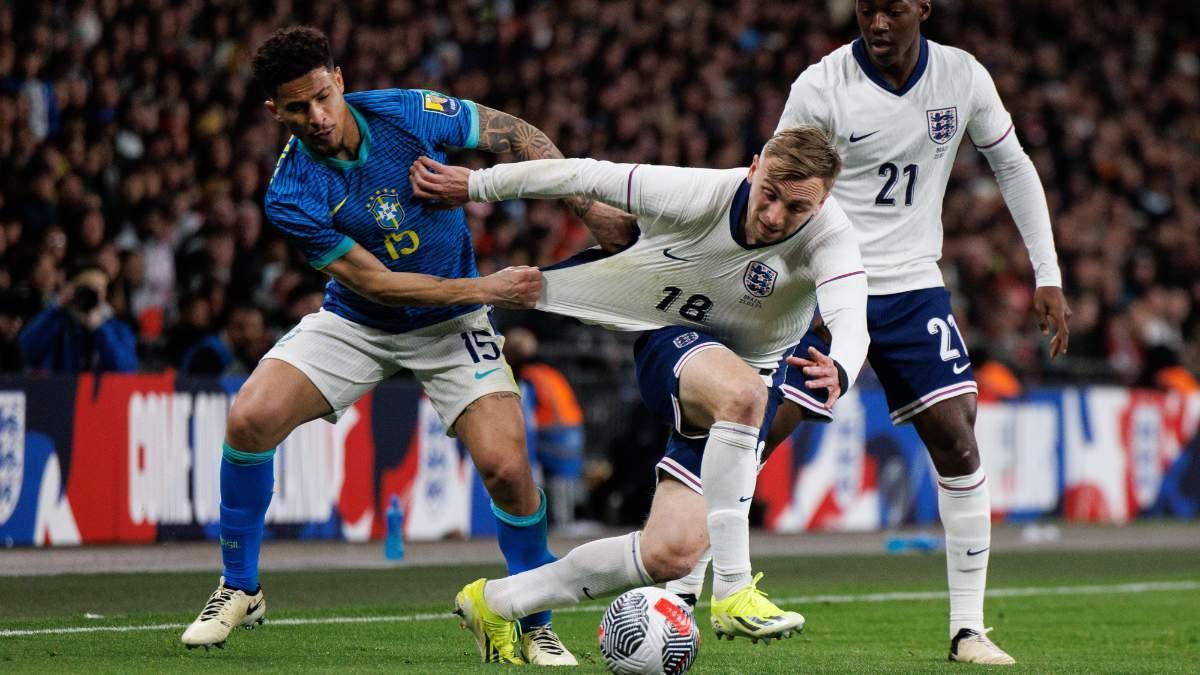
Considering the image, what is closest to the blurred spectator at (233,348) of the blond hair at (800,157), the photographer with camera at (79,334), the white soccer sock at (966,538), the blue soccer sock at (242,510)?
the photographer with camera at (79,334)

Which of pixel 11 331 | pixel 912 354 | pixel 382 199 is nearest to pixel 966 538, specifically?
pixel 912 354

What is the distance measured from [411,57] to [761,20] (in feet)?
22.6

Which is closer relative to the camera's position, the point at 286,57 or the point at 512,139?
the point at 286,57

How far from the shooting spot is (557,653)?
6602mm

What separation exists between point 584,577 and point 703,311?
1081 mm

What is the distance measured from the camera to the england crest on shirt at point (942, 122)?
7023 mm

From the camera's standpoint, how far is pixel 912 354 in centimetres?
693

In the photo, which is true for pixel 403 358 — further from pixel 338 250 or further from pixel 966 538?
Answer: pixel 966 538

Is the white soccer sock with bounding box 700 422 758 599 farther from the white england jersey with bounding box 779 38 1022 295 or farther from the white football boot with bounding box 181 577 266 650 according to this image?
the white football boot with bounding box 181 577 266 650

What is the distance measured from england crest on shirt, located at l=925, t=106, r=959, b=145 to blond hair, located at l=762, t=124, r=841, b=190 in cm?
114

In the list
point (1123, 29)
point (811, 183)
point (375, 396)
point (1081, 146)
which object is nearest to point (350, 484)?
point (375, 396)

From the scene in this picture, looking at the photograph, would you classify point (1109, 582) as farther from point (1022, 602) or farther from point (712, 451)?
point (712, 451)

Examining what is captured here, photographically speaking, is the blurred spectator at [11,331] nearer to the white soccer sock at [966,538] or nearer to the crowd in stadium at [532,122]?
the crowd in stadium at [532,122]

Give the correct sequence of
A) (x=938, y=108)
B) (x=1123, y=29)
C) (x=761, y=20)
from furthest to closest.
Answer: (x=1123, y=29), (x=761, y=20), (x=938, y=108)
